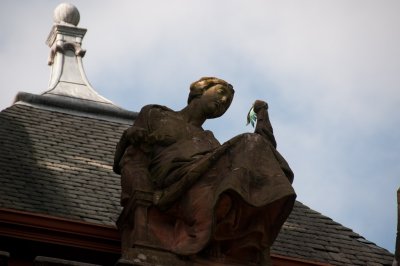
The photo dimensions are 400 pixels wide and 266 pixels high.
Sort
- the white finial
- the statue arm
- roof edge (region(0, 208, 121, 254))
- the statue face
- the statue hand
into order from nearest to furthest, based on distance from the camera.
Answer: roof edge (region(0, 208, 121, 254)), the statue arm, the statue face, the statue hand, the white finial

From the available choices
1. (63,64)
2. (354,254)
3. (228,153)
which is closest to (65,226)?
(228,153)

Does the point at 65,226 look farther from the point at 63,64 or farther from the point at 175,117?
the point at 63,64

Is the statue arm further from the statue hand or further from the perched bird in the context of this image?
the perched bird

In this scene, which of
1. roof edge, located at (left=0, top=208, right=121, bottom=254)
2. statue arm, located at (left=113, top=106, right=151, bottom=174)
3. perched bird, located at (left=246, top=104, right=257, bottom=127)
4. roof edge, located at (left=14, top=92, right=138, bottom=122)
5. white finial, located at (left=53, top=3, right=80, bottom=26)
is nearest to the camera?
roof edge, located at (left=0, top=208, right=121, bottom=254)

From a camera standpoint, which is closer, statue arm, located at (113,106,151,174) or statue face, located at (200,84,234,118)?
statue arm, located at (113,106,151,174)

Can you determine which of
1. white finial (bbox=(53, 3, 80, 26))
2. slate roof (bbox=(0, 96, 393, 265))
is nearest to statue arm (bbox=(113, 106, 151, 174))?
slate roof (bbox=(0, 96, 393, 265))

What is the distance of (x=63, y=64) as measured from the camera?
85.4 ft

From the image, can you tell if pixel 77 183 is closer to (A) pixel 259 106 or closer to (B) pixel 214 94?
(B) pixel 214 94

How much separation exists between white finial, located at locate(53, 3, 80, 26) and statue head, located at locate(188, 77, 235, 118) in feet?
25.9

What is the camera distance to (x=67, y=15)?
26.8m

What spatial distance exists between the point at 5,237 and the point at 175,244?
1.70m

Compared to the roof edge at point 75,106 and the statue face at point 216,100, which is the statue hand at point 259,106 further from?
the roof edge at point 75,106

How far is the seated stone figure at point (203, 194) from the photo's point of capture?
17656 millimetres

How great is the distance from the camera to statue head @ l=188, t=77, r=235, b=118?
18891 millimetres
